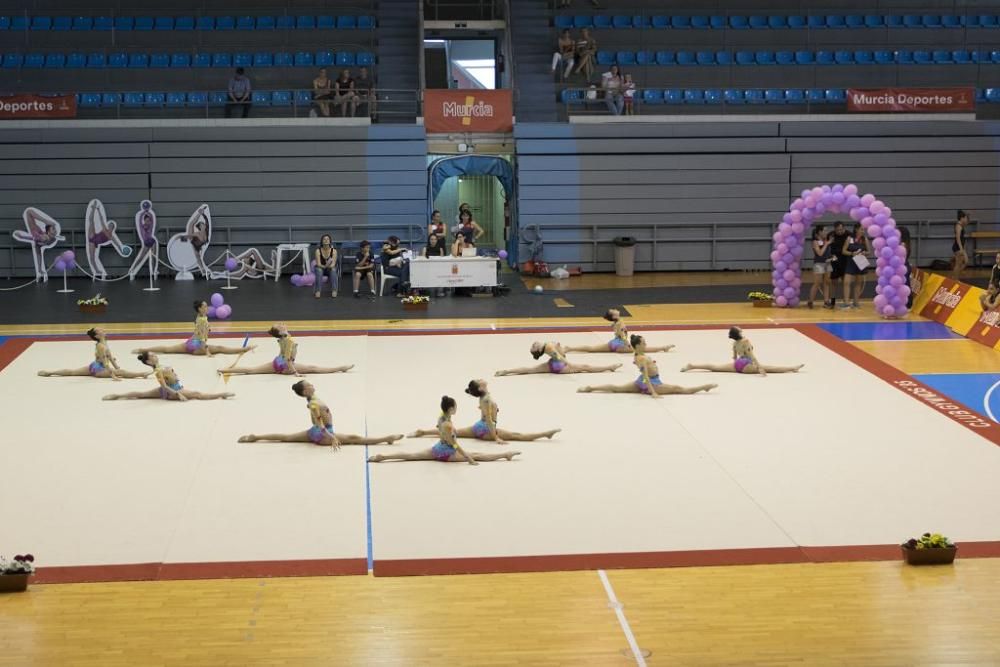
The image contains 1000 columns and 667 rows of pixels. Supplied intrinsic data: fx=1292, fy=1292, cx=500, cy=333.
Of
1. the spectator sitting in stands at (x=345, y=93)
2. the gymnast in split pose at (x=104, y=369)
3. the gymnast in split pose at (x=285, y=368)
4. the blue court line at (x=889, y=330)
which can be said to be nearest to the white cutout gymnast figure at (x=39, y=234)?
the spectator sitting in stands at (x=345, y=93)

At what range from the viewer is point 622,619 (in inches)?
412

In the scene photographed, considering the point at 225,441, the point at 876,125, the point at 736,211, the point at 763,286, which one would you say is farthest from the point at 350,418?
the point at 876,125

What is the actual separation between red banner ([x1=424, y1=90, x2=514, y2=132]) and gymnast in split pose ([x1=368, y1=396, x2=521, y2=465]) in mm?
17569

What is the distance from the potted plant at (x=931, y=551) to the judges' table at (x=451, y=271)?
55.0 ft

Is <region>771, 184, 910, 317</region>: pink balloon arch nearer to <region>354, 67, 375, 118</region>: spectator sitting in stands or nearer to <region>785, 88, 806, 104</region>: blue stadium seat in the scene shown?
<region>785, 88, 806, 104</region>: blue stadium seat

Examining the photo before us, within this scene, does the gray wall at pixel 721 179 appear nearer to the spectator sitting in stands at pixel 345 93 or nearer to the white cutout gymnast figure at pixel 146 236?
the spectator sitting in stands at pixel 345 93

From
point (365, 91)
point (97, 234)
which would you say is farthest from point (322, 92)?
point (97, 234)

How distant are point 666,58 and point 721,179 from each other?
401 cm

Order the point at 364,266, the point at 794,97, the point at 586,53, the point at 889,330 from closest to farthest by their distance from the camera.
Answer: the point at 889,330, the point at 364,266, the point at 586,53, the point at 794,97

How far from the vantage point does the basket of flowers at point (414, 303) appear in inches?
1028

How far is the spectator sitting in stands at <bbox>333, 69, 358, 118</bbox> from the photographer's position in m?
31.7

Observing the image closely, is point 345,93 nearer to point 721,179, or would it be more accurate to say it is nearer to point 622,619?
point 721,179

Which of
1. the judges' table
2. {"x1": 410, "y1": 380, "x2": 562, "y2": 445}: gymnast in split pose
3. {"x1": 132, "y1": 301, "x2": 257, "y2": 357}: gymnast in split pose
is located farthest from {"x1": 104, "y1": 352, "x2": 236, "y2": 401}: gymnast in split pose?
the judges' table

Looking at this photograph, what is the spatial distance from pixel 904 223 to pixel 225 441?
2220 centimetres
